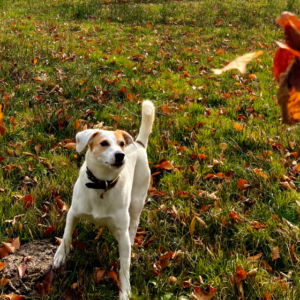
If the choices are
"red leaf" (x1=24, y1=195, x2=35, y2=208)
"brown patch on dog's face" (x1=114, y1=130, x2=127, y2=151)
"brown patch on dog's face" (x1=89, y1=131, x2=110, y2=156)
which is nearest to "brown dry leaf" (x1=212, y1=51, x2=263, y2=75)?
"brown patch on dog's face" (x1=89, y1=131, x2=110, y2=156)

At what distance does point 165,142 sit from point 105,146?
1.97 meters

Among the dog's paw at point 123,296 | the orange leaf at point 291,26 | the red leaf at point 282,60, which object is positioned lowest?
the dog's paw at point 123,296

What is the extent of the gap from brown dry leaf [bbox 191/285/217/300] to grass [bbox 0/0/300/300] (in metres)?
0.06

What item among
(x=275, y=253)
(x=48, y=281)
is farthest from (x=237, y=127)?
(x=48, y=281)

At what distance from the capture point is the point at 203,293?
2.44m

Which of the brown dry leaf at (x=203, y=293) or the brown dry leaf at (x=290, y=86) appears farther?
the brown dry leaf at (x=203, y=293)

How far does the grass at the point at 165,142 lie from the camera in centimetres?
269

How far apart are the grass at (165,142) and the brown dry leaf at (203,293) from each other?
57 mm

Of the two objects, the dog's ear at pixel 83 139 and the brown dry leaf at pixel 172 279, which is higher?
the dog's ear at pixel 83 139

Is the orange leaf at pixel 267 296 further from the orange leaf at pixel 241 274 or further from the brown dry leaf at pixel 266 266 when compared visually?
the brown dry leaf at pixel 266 266

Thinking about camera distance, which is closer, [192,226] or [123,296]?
[123,296]

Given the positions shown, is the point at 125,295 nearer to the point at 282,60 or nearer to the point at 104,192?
the point at 104,192

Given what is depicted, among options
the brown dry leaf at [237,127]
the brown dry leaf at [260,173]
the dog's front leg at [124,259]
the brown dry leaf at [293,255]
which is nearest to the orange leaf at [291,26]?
the dog's front leg at [124,259]

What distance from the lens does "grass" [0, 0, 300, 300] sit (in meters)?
2.69
